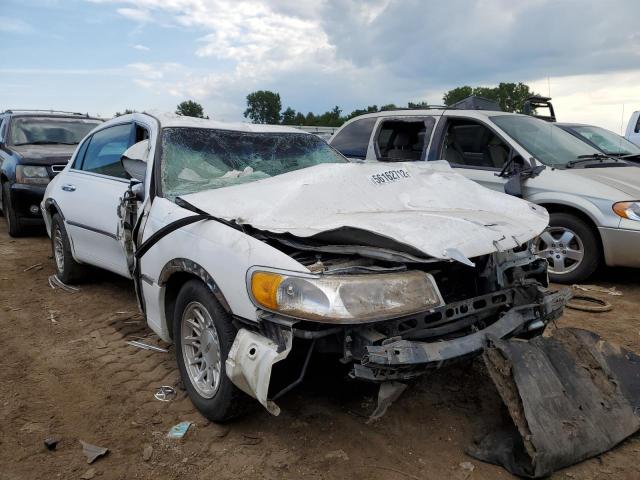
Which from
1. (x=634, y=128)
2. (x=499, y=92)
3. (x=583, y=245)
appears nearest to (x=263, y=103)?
(x=499, y=92)

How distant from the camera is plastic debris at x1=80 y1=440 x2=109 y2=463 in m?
2.74

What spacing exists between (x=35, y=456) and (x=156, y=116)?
252 cm

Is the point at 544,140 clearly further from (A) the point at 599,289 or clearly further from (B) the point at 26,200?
(B) the point at 26,200

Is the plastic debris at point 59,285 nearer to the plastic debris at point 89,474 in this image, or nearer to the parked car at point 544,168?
the plastic debris at point 89,474

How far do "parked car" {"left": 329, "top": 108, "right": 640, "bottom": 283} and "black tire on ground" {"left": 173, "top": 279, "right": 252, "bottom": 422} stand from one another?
342 cm

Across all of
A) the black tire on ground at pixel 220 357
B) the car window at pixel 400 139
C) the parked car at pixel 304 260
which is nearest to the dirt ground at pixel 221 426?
the black tire on ground at pixel 220 357

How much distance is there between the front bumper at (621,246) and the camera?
5148mm

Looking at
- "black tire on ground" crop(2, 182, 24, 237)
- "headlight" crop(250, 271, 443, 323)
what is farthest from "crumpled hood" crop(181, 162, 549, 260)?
"black tire on ground" crop(2, 182, 24, 237)

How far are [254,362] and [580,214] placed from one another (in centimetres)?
433

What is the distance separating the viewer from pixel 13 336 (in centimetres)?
438

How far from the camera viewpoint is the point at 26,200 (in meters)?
8.07

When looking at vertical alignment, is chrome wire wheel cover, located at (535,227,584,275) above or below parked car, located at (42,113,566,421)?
below

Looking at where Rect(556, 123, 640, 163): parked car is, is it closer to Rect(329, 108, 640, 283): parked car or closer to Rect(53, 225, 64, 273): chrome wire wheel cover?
Rect(329, 108, 640, 283): parked car

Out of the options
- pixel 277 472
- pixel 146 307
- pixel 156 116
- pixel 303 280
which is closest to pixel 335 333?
pixel 303 280
